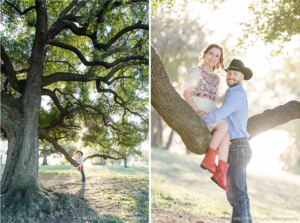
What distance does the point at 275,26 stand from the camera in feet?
14.1

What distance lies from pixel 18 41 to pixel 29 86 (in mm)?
527

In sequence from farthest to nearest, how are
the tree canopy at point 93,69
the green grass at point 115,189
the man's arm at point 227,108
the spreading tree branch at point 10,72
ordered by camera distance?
the tree canopy at point 93,69, the green grass at point 115,189, the spreading tree branch at point 10,72, the man's arm at point 227,108

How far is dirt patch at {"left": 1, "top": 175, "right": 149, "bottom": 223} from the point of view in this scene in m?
3.05

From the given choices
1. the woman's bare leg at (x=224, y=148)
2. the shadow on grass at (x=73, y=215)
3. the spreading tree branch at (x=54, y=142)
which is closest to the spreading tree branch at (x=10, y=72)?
the spreading tree branch at (x=54, y=142)

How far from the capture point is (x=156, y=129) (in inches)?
457

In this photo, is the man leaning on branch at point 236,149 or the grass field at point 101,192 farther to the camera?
the grass field at point 101,192

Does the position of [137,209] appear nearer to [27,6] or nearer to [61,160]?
[61,160]

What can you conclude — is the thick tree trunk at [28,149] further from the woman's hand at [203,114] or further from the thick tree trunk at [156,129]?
the thick tree trunk at [156,129]

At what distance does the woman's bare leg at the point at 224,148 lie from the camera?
7.79 ft

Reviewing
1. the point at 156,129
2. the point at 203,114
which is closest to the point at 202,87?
the point at 203,114

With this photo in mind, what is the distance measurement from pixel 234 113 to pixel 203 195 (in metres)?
3.94

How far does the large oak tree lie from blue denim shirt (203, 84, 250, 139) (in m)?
1.39

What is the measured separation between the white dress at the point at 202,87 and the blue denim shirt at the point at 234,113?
0.13 meters

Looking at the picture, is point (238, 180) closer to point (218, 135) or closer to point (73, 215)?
point (218, 135)
